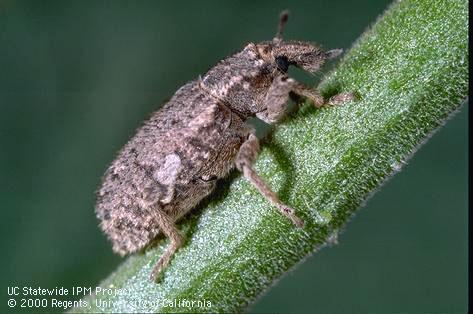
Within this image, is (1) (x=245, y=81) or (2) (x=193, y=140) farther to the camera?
(1) (x=245, y=81)

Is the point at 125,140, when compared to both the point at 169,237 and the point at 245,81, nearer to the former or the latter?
the point at 245,81

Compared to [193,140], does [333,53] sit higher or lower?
lower

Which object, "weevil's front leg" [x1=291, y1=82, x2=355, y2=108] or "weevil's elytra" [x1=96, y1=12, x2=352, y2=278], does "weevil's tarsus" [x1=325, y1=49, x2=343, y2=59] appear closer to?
"weevil's elytra" [x1=96, y1=12, x2=352, y2=278]

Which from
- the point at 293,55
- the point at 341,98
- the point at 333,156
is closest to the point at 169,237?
the point at 333,156

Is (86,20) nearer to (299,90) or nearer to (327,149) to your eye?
(299,90)

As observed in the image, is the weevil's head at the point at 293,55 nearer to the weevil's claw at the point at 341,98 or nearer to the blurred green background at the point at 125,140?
the blurred green background at the point at 125,140

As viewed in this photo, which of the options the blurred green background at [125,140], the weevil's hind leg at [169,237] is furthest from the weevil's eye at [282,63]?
the weevil's hind leg at [169,237]
